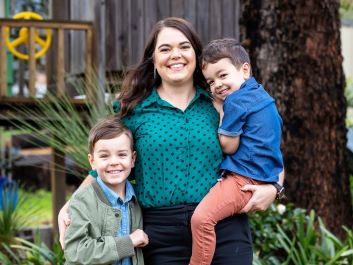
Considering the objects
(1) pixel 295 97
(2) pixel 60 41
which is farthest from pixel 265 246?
(2) pixel 60 41

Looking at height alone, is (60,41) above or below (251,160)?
above

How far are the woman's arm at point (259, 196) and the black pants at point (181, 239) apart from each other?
3.6 inches

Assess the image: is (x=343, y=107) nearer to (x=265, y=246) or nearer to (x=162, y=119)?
(x=265, y=246)

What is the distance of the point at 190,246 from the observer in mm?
3342

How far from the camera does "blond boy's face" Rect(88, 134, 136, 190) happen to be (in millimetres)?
3279

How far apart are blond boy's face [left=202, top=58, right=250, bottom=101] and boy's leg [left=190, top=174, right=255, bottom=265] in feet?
1.27

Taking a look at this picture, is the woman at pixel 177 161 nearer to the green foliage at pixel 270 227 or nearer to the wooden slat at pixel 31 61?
the green foliage at pixel 270 227

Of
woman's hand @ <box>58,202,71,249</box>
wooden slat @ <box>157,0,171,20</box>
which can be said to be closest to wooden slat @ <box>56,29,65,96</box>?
wooden slat @ <box>157,0,171,20</box>

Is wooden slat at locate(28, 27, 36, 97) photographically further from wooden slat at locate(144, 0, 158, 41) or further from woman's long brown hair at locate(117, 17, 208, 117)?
woman's long brown hair at locate(117, 17, 208, 117)

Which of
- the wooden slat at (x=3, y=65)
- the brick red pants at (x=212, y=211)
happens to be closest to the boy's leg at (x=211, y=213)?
the brick red pants at (x=212, y=211)

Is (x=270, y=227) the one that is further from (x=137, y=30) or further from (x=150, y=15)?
(x=150, y=15)

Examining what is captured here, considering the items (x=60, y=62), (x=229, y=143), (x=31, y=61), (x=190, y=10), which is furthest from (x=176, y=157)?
(x=190, y=10)

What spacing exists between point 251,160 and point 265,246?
7.05 feet

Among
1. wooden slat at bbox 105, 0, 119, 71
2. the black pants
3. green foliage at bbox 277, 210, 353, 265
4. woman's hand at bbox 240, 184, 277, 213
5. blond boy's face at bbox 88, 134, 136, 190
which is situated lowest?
green foliage at bbox 277, 210, 353, 265
